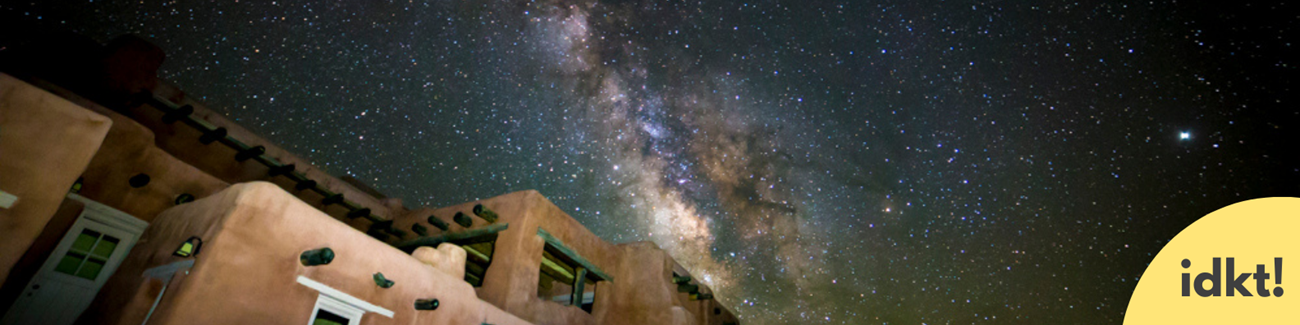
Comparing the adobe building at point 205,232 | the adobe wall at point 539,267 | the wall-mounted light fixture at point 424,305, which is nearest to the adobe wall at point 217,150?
the adobe building at point 205,232

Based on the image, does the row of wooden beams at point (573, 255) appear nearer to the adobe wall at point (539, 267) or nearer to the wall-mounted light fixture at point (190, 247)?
the adobe wall at point (539, 267)

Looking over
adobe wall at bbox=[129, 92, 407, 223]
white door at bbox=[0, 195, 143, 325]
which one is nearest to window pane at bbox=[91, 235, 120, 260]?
white door at bbox=[0, 195, 143, 325]

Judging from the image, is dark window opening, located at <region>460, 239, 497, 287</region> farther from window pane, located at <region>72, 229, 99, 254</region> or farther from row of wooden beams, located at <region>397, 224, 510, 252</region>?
window pane, located at <region>72, 229, 99, 254</region>

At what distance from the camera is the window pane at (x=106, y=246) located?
633 cm

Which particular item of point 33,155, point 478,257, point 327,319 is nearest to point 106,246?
point 33,155

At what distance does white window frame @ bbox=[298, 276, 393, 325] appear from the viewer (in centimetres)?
516

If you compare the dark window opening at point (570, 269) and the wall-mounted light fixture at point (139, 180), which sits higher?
the dark window opening at point (570, 269)

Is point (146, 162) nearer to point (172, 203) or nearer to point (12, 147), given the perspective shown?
point (172, 203)

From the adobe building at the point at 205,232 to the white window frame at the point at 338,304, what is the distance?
0.02m

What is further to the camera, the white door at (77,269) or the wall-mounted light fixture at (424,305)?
the wall-mounted light fixture at (424,305)

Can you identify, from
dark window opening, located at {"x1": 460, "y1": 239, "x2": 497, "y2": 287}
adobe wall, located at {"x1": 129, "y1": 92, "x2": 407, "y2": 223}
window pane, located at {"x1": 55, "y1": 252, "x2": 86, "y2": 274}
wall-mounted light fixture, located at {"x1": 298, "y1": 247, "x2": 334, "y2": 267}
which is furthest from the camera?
dark window opening, located at {"x1": 460, "y1": 239, "x2": 497, "y2": 287}

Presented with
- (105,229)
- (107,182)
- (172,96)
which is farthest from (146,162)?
(172,96)

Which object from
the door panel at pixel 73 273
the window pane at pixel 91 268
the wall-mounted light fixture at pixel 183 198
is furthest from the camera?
the wall-mounted light fixture at pixel 183 198

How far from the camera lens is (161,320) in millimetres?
4086
